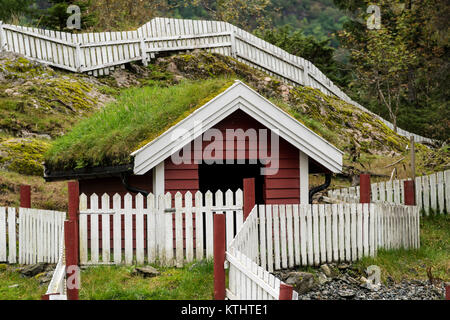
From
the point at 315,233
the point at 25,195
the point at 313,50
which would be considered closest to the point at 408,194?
the point at 315,233

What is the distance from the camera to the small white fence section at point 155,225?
36.0 ft

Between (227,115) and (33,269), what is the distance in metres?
4.41

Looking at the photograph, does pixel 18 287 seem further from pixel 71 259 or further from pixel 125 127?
pixel 125 127

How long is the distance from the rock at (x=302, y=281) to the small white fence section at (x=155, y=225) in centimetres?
126

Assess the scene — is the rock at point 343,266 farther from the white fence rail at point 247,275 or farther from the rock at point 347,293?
the white fence rail at point 247,275

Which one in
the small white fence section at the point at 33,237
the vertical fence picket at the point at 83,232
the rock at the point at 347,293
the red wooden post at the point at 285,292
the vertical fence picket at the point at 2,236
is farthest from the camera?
the vertical fence picket at the point at 2,236

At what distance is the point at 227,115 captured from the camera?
1182cm

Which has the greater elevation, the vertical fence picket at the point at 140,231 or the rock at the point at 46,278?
the vertical fence picket at the point at 140,231

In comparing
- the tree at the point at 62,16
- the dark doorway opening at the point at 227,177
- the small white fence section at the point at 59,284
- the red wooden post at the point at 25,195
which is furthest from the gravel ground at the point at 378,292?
the tree at the point at 62,16

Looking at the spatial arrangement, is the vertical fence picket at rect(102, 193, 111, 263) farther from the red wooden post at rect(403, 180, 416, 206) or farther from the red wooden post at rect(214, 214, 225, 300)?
the red wooden post at rect(403, 180, 416, 206)

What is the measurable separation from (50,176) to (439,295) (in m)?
8.13

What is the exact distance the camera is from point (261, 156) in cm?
1230
